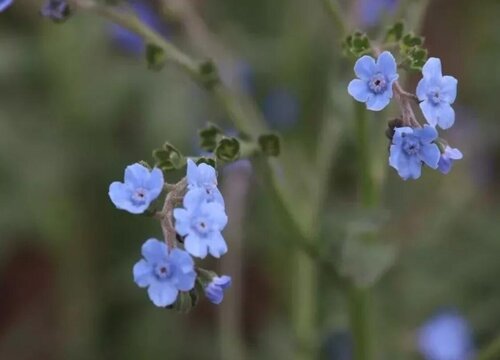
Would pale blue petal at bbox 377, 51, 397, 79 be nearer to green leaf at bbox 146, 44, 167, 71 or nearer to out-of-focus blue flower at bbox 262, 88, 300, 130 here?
green leaf at bbox 146, 44, 167, 71

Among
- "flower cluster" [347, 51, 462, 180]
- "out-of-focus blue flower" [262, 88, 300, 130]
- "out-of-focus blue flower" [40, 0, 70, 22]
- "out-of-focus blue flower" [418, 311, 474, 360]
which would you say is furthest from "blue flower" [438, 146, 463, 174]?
"out-of-focus blue flower" [262, 88, 300, 130]

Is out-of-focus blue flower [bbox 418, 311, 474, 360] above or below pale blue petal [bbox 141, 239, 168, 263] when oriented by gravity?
above

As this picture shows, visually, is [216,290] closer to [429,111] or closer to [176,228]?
[176,228]

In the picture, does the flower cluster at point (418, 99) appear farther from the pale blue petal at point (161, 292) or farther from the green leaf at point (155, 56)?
the green leaf at point (155, 56)

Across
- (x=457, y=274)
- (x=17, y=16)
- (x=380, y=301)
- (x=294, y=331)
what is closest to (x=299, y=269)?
(x=294, y=331)

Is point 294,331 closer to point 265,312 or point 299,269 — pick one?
point 299,269

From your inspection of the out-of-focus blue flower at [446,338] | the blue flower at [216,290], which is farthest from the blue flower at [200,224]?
the out-of-focus blue flower at [446,338]

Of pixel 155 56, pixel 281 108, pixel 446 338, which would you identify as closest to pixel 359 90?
pixel 155 56
